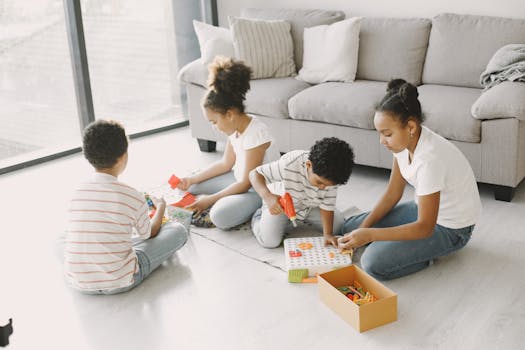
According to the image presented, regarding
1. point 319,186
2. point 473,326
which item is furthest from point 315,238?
point 473,326

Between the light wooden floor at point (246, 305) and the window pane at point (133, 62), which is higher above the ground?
the window pane at point (133, 62)

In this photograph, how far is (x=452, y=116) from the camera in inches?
123

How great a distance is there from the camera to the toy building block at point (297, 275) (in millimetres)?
2477

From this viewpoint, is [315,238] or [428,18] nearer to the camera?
[315,238]

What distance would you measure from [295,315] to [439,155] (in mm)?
788

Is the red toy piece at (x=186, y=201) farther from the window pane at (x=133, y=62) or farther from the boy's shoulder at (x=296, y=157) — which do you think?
the window pane at (x=133, y=62)

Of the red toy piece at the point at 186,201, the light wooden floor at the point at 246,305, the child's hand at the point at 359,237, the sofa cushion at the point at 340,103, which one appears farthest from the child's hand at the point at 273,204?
the sofa cushion at the point at 340,103

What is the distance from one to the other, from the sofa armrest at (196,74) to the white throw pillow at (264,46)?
232 mm

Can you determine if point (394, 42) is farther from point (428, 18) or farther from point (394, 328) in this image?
point (394, 328)

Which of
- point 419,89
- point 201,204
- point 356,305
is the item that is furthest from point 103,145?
point 419,89

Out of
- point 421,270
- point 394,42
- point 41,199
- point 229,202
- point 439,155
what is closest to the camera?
point 439,155

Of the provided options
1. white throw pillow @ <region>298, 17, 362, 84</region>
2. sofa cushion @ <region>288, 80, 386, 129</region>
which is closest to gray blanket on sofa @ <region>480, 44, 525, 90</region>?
sofa cushion @ <region>288, 80, 386, 129</region>

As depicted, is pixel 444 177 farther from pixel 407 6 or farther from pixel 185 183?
pixel 407 6

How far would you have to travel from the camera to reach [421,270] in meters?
2.54
